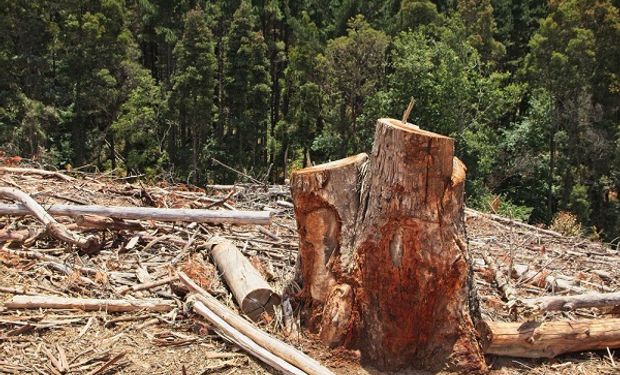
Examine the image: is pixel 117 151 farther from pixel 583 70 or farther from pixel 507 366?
pixel 507 366

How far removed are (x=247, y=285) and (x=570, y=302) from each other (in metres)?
2.52

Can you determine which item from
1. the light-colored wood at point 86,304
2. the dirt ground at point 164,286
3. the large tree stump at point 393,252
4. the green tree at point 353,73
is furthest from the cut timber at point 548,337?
the green tree at point 353,73

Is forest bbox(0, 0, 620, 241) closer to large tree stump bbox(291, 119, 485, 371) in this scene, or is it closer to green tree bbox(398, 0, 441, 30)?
green tree bbox(398, 0, 441, 30)

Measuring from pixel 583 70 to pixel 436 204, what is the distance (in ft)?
74.9

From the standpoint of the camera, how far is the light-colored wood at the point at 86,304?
4832 millimetres

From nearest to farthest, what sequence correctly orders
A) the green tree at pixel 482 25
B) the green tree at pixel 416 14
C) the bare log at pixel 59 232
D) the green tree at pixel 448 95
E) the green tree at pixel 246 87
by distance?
the bare log at pixel 59 232, the green tree at pixel 448 95, the green tree at pixel 246 87, the green tree at pixel 416 14, the green tree at pixel 482 25

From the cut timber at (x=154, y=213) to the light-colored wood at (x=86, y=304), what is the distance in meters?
1.32

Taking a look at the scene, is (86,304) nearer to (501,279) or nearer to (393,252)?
(393,252)

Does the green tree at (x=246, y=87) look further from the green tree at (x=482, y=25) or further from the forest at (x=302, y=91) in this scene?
the green tree at (x=482, y=25)

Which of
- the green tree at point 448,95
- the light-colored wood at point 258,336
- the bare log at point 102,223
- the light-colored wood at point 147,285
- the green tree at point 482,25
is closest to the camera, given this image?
the light-colored wood at point 258,336

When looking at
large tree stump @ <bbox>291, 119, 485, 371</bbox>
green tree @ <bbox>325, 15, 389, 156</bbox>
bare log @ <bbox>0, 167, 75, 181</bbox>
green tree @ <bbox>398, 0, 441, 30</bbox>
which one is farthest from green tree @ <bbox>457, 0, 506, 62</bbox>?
large tree stump @ <bbox>291, 119, 485, 371</bbox>

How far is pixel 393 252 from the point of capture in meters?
4.45

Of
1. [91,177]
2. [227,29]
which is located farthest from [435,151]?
[227,29]

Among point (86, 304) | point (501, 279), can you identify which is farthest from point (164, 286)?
point (501, 279)
